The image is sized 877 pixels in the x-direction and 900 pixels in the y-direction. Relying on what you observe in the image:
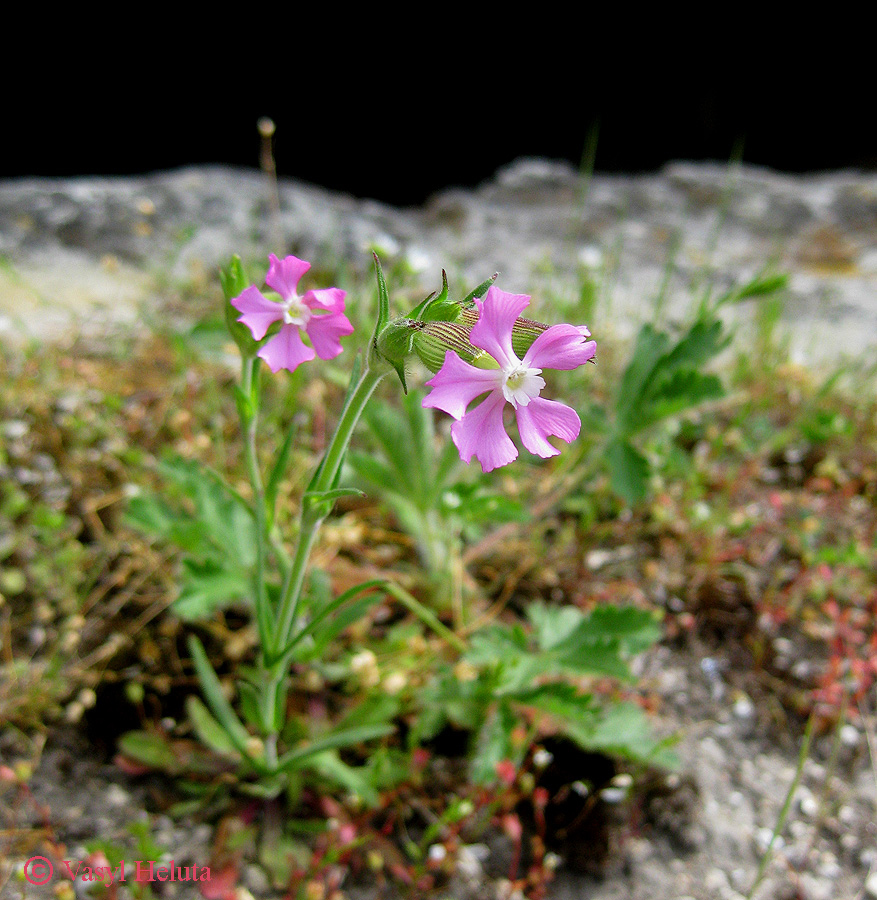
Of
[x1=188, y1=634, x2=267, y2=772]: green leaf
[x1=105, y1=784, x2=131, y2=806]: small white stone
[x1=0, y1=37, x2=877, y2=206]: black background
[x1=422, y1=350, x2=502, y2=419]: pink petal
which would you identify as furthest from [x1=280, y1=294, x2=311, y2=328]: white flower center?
[x1=0, y1=37, x2=877, y2=206]: black background

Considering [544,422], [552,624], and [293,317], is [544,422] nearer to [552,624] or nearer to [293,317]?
[293,317]

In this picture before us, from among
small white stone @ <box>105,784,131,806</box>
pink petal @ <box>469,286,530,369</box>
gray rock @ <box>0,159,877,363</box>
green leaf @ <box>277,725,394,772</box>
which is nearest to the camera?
pink petal @ <box>469,286,530,369</box>

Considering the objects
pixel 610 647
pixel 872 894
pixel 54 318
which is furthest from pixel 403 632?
pixel 54 318

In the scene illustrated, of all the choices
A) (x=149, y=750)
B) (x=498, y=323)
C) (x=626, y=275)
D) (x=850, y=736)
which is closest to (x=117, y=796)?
(x=149, y=750)

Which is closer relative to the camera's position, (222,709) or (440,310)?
(440,310)

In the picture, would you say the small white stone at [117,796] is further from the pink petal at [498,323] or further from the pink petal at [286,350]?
the pink petal at [498,323]

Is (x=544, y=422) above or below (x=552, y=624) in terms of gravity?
above

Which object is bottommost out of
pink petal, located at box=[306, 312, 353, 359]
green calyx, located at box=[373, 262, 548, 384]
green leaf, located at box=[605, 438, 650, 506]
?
green leaf, located at box=[605, 438, 650, 506]

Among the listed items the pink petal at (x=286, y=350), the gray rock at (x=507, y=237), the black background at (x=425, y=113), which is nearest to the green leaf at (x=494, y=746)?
the pink petal at (x=286, y=350)

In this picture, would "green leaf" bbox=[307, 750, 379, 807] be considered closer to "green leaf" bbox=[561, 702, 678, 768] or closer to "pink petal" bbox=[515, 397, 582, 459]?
"green leaf" bbox=[561, 702, 678, 768]
